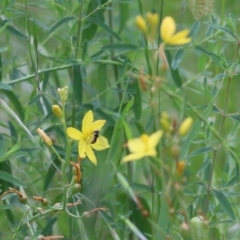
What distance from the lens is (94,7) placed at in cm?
178

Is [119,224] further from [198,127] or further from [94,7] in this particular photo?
[94,7]

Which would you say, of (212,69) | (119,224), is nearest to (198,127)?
(119,224)

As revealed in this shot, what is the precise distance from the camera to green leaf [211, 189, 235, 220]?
57.5 inches

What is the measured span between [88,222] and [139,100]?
45 centimetres

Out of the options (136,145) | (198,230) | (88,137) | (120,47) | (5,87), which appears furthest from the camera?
(120,47)

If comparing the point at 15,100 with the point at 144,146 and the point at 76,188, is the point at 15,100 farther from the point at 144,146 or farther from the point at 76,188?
the point at 144,146

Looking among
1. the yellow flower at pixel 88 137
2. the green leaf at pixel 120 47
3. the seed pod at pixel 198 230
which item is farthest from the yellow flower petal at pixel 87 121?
the green leaf at pixel 120 47

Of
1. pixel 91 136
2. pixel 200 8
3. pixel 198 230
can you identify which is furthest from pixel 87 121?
pixel 200 8

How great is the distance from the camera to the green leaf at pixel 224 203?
1.46m

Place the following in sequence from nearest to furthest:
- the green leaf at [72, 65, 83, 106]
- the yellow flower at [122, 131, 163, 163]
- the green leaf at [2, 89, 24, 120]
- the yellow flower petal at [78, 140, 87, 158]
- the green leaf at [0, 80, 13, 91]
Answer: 1. the yellow flower at [122, 131, 163, 163]
2. the yellow flower petal at [78, 140, 87, 158]
3. the green leaf at [0, 80, 13, 91]
4. the green leaf at [72, 65, 83, 106]
5. the green leaf at [2, 89, 24, 120]

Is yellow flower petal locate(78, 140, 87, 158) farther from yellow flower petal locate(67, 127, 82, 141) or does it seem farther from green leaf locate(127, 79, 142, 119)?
green leaf locate(127, 79, 142, 119)

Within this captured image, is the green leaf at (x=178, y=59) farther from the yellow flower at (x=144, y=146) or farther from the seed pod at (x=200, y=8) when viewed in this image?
the yellow flower at (x=144, y=146)

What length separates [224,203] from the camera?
4.87ft

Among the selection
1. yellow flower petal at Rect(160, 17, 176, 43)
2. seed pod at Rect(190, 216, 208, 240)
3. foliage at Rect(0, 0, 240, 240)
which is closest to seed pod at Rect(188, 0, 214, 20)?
foliage at Rect(0, 0, 240, 240)
